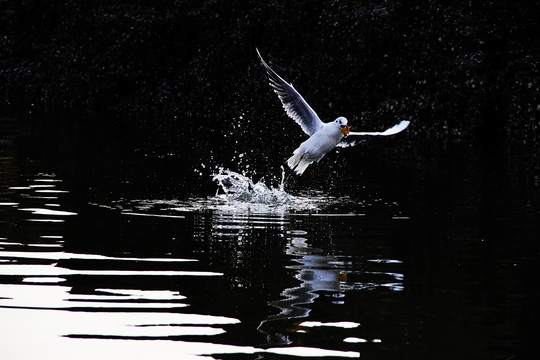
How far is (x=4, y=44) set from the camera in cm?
5116

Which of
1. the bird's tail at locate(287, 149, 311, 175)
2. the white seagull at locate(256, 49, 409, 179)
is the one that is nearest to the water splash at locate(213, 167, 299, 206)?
the bird's tail at locate(287, 149, 311, 175)

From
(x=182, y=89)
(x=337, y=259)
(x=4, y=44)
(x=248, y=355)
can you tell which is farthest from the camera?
(x=4, y=44)

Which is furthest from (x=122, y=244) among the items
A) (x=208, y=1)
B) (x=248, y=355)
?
(x=208, y=1)

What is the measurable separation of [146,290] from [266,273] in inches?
61.6

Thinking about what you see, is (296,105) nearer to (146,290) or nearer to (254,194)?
(254,194)

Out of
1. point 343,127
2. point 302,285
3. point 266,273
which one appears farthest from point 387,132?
point 302,285

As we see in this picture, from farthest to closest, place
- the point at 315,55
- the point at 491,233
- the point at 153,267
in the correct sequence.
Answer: the point at 315,55 < the point at 491,233 < the point at 153,267

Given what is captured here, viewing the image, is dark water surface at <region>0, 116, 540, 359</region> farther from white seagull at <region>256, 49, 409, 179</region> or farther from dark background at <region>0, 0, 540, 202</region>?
dark background at <region>0, 0, 540, 202</region>

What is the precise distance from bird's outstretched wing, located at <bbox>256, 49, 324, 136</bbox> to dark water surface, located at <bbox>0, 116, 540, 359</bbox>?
4.16 feet

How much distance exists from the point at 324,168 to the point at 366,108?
12.5m

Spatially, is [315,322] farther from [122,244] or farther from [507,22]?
[507,22]

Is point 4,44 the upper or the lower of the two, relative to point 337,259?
upper

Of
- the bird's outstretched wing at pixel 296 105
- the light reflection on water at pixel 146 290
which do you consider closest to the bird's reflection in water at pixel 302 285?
the light reflection on water at pixel 146 290

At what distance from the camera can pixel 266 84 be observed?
38281 mm
